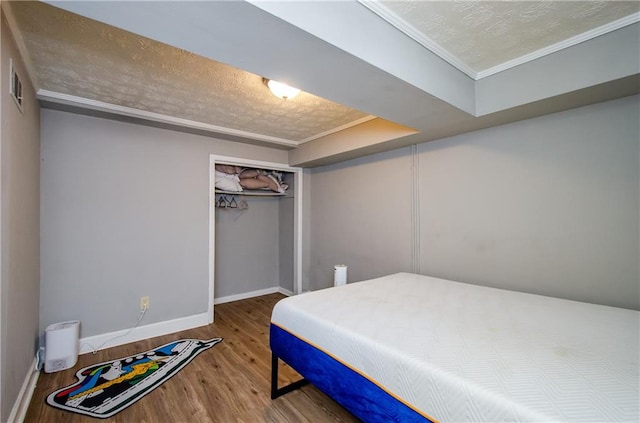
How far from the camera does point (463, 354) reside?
3.77ft

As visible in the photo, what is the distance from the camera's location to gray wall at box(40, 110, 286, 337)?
2.46 m

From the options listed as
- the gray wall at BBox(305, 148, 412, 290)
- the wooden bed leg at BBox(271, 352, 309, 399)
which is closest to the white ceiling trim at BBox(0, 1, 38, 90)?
the wooden bed leg at BBox(271, 352, 309, 399)

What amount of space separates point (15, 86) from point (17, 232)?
0.85m

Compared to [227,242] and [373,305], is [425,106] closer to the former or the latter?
[373,305]

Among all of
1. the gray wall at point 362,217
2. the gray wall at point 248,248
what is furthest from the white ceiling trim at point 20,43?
the gray wall at point 362,217

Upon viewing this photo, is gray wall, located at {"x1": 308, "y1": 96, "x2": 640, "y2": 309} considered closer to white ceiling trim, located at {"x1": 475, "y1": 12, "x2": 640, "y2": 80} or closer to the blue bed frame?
white ceiling trim, located at {"x1": 475, "y1": 12, "x2": 640, "y2": 80}

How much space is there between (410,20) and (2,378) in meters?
2.71

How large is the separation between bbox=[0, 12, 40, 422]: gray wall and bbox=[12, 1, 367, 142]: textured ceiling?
0.15 meters

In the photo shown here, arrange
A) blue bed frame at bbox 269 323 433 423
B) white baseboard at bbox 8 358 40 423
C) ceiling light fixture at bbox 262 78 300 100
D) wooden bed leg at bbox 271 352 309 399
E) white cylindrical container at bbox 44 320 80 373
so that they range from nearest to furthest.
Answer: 1. blue bed frame at bbox 269 323 433 423
2. white baseboard at bbox 8 358 40 423
3. wooden bed leg at bbox 271 352 309 399
4. ceiling light fixture at bbox 262 78 300 100
5. white cylindrical container at bbox 44 320 80 373

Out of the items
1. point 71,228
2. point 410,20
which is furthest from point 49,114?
point 410,20

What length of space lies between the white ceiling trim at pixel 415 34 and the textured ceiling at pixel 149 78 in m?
0.97

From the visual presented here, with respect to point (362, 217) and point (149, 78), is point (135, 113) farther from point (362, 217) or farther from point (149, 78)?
point (362, 217)

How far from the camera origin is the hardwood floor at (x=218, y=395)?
68.1 inches

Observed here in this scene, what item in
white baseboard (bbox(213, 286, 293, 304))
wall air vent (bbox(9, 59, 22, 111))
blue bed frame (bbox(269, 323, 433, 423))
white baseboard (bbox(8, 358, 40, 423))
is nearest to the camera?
blue bed frame (bbox(269, 323, 433, 423))
